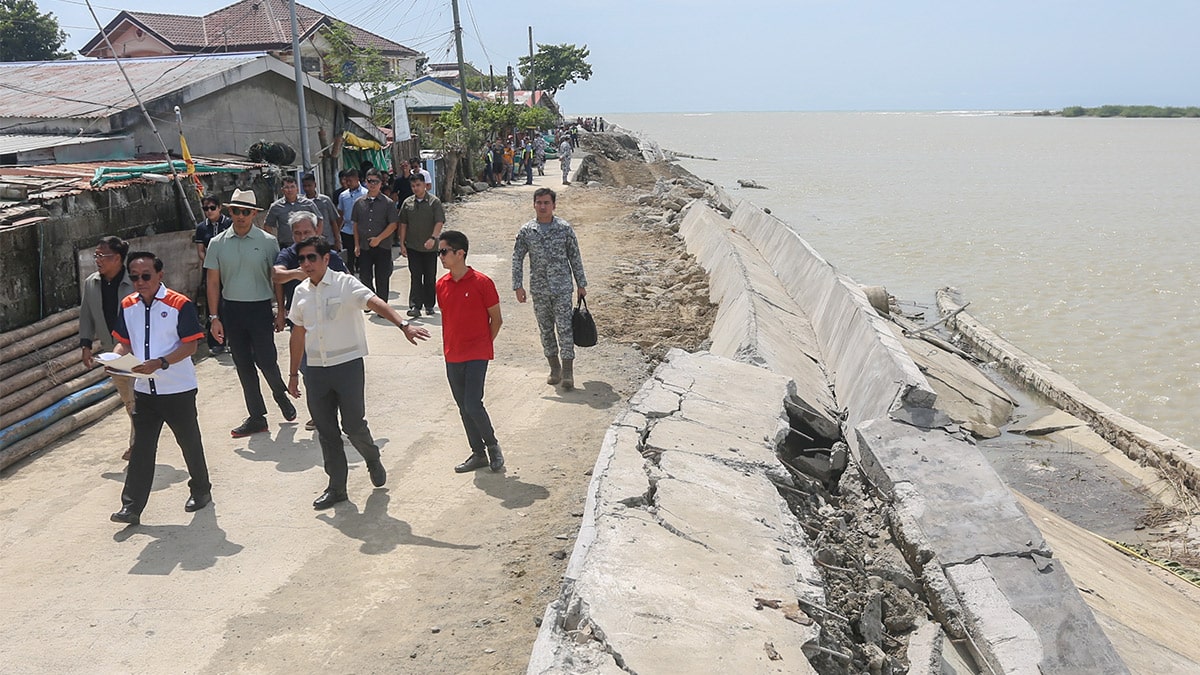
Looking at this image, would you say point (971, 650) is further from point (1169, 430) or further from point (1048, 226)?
point (1048, 226)

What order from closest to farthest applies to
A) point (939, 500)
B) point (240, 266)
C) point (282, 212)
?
point (939, 500) < point (240, 266) < point (282, 212)

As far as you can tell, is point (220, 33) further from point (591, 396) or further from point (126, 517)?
point (126, 517)

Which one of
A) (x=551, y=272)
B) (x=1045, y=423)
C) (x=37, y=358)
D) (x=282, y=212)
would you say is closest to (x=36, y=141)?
(x=282, y=212)

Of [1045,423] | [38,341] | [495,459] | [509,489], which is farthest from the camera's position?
[1045,423]

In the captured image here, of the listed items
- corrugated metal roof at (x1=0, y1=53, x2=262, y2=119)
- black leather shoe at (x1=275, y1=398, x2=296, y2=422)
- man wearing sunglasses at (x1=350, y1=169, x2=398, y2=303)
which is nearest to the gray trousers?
black leather shoe at (x1=275, y1=398, x2=296, y2=422)

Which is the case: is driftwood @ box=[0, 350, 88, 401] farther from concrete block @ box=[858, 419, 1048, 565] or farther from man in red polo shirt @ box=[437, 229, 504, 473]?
concrete block @ box=[858, 419, 1048, 565]

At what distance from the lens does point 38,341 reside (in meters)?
7.71

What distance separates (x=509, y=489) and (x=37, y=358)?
4038 mm

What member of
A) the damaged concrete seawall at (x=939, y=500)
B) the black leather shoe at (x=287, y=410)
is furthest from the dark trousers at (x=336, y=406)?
the damaged concrete seawall at (x=939, y=500)

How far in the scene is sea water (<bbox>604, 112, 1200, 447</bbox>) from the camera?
1510cm

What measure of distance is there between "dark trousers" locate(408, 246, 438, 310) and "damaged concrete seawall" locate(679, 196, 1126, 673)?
318cm

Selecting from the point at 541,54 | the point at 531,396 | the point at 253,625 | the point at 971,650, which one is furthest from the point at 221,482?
the point at 541,54

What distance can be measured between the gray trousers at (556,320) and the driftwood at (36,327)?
385 cm

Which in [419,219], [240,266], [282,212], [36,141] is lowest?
[240,266]
